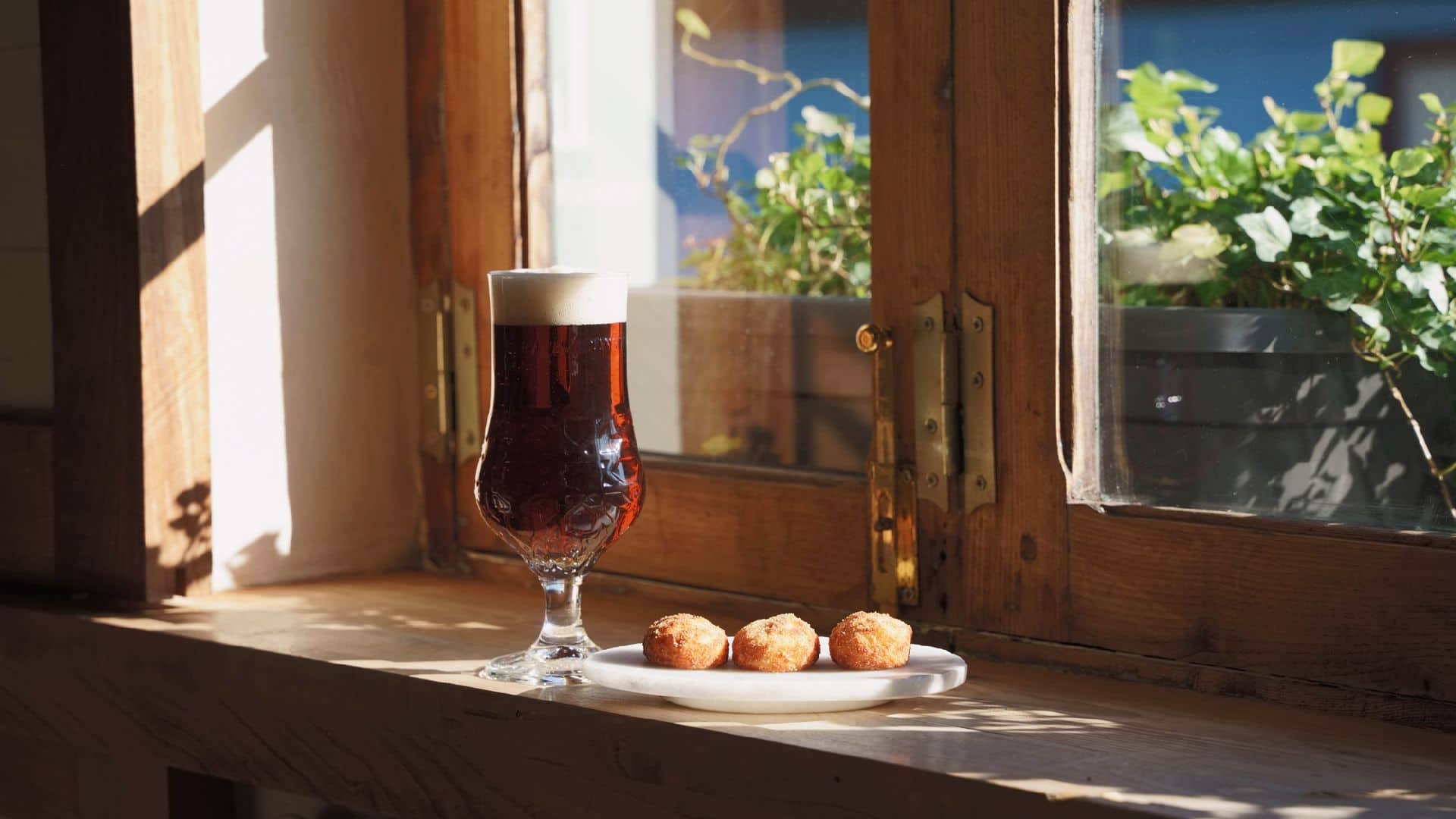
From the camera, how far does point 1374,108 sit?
1.22 meters

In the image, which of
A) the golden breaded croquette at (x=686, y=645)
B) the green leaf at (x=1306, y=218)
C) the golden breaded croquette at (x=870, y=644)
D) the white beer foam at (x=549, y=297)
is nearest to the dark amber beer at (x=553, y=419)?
the white beer foam at (x=549, y=297)

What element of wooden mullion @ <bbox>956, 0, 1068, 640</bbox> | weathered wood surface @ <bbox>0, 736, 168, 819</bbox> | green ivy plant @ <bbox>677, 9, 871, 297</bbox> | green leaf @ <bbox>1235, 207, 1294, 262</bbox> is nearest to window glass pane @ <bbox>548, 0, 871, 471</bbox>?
green ivy plant @ <bbox>677, 9, 871, 297</bbox>

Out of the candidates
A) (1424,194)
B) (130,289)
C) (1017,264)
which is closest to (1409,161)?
(1424,194)

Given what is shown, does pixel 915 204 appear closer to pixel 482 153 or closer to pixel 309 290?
pixel 482 153

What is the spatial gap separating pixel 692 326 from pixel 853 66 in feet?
1.05

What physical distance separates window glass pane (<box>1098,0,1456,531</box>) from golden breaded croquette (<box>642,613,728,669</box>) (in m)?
0.36

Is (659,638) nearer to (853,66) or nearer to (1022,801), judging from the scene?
(1022,801)

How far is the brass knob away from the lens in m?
1.44

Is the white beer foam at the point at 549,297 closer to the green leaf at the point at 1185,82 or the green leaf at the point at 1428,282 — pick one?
the green leaf at the point at 1185,82

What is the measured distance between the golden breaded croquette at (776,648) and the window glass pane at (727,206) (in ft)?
0.95

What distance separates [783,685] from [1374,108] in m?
0.62

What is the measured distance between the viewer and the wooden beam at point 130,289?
161cm

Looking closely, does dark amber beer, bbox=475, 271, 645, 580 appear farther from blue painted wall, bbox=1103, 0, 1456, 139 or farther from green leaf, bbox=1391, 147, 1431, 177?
green leaf, bbox=1391, 147, 1431, 177

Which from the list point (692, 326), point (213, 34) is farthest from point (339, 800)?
point (213, 34)
